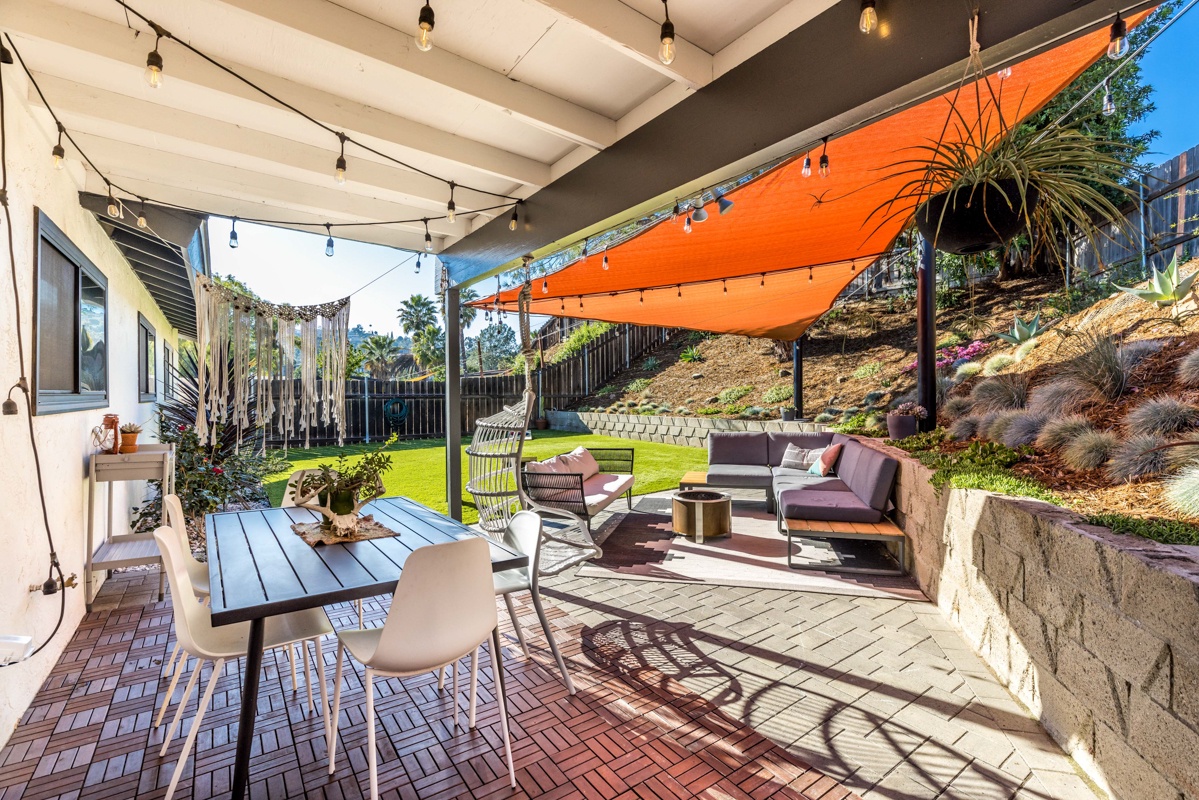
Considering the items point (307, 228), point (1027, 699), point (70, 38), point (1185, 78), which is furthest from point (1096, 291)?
point (70, 38)

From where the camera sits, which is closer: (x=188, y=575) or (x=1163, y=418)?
(x=188, y=575)

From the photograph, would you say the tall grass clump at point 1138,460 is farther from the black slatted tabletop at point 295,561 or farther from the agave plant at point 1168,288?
the black slatted tabletop at point 295,561

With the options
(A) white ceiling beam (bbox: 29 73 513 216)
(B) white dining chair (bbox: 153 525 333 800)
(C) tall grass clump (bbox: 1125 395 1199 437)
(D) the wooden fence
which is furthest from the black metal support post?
(D) the wooden fence

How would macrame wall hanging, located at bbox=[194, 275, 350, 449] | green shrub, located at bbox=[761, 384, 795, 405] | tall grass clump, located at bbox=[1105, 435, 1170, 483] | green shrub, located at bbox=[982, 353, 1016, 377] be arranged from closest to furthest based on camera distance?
1. tall grass clump, located at bbox=[1105, 435, 1170, 483]
2. macrame wall hanging, located at bbox=[194, 275, 350, 449]
3. green shrub, located at bbox=[982, 353, 1016, 377]
4. green shrub, located at bbox=[761, 384, 795, 405]

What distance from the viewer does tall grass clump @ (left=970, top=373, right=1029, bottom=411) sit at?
4.55 meters

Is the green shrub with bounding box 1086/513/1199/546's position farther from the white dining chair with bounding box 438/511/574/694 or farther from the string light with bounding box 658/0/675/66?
the string light with bounding box 658/0/675/66

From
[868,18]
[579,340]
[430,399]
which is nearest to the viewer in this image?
[868,18]

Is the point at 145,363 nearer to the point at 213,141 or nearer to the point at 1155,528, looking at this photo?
the point at 213,141

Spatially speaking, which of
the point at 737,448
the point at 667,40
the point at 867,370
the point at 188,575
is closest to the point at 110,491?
the point at 188,575

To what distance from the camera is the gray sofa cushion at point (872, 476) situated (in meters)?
4.30

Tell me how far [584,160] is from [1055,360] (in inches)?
179

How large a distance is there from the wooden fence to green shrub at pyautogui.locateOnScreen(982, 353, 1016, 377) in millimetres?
6699

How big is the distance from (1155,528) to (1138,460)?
2.74ft

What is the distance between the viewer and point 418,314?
33188 mm
